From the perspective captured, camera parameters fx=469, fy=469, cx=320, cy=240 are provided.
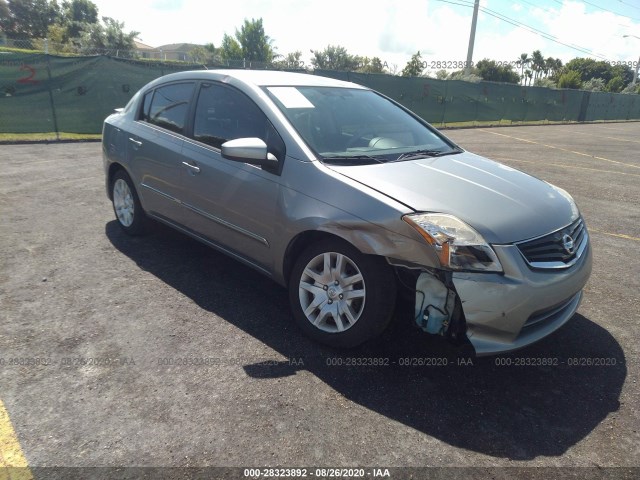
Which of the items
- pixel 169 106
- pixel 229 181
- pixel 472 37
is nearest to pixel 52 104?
pixel 169 106

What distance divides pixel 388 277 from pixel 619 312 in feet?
7.00

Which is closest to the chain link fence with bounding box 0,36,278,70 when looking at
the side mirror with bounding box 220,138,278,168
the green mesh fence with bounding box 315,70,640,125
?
the green mesh fence with bounding box 315,70,640,125

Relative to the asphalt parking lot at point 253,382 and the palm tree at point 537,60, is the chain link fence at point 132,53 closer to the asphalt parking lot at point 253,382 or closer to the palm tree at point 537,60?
the asphalt parking lot at point 253,382

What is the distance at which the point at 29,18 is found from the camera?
6350 cm

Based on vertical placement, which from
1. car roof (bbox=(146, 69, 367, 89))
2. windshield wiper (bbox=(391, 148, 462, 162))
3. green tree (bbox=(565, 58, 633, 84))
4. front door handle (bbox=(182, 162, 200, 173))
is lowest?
front door handle (bbox=(182, 162, 200, 173))

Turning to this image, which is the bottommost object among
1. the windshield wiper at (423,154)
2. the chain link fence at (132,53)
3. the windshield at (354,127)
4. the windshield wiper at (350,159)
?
the windshield wiper at (423,154)

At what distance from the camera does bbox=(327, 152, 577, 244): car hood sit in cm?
264

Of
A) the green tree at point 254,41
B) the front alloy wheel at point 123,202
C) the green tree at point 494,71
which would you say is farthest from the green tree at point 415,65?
the front alloy wheel at point 123,202

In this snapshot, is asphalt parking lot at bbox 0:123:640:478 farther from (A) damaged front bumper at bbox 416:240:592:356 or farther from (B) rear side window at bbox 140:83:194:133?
(B) rear side window at bbox 140:83:194:133

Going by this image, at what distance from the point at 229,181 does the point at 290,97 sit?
80 cm

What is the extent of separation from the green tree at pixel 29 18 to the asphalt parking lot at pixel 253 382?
74.3m

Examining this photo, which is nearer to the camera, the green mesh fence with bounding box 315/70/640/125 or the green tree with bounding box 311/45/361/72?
the green mesh fence with bounding box 315/70/640/125

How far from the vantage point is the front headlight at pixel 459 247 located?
2.50 meters

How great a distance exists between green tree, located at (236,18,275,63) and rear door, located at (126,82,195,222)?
7155 centimetres
